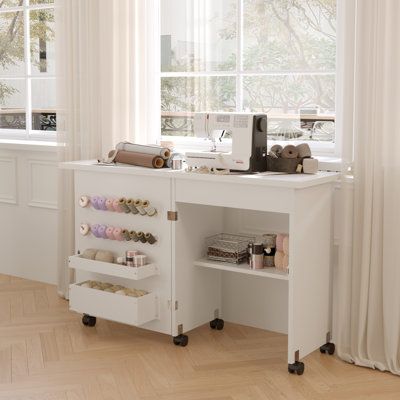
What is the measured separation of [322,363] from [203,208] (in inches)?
36.9

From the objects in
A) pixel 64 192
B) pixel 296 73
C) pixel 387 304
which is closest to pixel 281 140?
pixel 296 73

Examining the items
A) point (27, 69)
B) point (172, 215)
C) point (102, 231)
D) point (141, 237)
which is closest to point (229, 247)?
point (172, 215)

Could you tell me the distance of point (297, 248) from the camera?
132 inches

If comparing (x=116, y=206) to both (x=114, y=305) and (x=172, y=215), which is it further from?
(x=114, y=305)

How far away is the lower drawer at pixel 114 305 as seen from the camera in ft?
12.1

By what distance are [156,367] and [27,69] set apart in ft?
7.79

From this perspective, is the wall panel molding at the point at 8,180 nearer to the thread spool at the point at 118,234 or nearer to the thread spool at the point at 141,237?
the thread spool at the point at 118,234

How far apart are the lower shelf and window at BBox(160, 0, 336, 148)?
Result: 0.75 meters

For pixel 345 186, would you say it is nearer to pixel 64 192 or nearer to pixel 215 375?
pixel 215 375

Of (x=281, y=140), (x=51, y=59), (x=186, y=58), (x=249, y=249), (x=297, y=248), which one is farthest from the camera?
(x=51, y=59)

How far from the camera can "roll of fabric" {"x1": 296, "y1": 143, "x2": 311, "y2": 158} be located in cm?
355

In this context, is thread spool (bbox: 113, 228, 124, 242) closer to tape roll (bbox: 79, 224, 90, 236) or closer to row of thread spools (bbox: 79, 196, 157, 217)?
row of thread spools (bbox: 79, 196, 157, 217)

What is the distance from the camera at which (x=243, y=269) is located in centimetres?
359

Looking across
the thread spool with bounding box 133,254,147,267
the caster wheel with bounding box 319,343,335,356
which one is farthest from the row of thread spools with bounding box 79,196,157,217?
the caster wheel with bounding box 319,343,335,356
